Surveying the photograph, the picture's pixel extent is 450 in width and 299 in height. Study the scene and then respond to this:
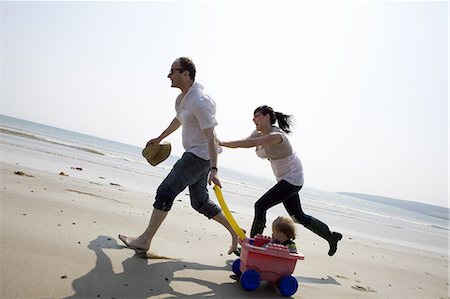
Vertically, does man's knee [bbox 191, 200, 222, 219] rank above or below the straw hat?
below

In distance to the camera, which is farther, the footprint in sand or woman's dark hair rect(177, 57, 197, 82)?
the footprint in sand

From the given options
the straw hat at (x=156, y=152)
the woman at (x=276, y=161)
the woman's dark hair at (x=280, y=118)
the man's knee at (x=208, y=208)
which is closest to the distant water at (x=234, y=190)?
the woman at (x=276, y=161)

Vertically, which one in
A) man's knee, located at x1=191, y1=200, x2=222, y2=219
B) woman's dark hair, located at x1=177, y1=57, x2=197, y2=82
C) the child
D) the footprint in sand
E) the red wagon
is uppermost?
woman's dark hair, located at x1=177, y1=57, x2=197, y2=82

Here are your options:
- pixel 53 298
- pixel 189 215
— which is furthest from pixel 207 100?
pixel 189 215

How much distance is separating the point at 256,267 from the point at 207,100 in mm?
1608

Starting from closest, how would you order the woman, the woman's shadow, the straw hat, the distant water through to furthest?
the woman's shadow < the woman < the straw hat < the distant water

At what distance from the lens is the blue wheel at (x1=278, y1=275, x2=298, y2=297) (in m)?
3.12

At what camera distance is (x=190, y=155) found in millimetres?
3596

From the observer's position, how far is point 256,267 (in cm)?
312

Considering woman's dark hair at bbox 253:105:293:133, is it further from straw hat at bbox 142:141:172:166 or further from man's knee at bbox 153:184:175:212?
man's knee at bbox 153:184:175:212

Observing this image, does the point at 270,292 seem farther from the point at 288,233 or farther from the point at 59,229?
the point at 59,229

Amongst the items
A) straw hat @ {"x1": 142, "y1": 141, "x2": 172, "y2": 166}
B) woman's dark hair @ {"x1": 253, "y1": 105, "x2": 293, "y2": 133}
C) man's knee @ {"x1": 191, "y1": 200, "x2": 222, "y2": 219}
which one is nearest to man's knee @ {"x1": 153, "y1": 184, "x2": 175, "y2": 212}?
man's knee @ {"x1": 191, "y1": 200, "x2": 222, "y2": 219}

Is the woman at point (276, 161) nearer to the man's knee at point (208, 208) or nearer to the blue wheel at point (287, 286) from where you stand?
the man's knee at point (208, 208)

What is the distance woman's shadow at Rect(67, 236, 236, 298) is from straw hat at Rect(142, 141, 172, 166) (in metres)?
1.03
